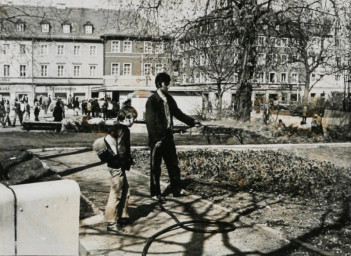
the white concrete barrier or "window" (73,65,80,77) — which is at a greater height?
"window" (73,65,80,77)

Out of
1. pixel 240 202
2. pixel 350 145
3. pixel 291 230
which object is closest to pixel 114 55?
pixel 350 145

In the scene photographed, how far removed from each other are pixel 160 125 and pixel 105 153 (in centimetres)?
156

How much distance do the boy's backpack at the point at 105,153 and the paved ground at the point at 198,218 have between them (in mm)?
710

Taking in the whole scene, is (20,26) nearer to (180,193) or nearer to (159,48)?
(159,48)

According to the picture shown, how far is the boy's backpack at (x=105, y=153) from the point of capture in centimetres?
498

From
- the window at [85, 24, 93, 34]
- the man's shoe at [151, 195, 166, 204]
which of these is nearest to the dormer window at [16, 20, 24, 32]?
the window at [85, 24, 93, 34]

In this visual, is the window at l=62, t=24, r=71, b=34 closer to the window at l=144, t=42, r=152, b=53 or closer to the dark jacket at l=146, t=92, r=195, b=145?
the window at l=144, t=42, r=152, b=53

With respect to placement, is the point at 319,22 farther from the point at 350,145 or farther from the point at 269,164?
the point at 269,164

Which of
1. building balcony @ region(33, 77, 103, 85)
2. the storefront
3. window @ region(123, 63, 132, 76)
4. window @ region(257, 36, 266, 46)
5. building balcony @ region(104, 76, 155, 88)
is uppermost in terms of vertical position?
window @ region(257, 36, 266, 46)

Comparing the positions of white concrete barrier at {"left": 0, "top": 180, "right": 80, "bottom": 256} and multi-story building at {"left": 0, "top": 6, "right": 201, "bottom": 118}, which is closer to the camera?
white concrete barrier at {"left": 0, "top": 180, "right": 80, "bottom": 256}

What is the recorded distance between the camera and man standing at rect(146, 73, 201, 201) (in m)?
6.37

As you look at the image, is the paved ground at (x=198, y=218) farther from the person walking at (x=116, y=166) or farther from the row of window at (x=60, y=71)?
the row of window at (x=60, y=71)

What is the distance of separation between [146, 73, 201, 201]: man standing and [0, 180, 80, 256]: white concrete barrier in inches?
158

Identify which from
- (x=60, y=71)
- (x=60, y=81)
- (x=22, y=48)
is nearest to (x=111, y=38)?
(x=22, y=48)
